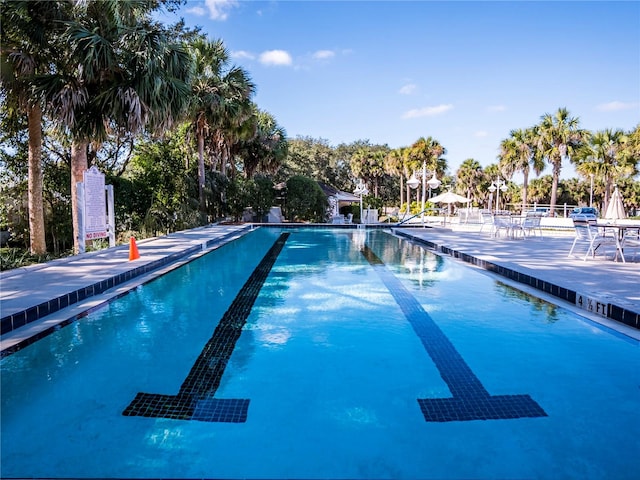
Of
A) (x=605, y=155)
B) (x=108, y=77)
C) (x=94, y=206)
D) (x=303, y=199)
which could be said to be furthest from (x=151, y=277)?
(x=605, y=155)

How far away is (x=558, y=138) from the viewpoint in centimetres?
3028

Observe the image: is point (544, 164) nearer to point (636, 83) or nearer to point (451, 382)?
point (636, 83)

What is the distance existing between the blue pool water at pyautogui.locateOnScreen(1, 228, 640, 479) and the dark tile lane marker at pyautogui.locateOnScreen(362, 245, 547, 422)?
0.02 metres

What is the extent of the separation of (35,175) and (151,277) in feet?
14.6

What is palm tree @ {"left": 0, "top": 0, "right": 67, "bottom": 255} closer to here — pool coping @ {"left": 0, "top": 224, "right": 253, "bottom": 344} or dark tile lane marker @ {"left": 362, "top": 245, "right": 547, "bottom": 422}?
pool coping @ {"left": 0, "top": 224, "right": 253, "bottom": 344}

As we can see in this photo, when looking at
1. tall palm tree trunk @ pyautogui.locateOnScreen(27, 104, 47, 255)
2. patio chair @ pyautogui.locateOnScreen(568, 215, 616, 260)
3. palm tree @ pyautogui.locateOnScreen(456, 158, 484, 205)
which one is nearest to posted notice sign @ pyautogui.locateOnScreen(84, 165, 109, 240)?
tall palm tree trunk @ pyautogui.locateOnScreen(27, 104, 47, 255)

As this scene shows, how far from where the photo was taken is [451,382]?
12.4 ft

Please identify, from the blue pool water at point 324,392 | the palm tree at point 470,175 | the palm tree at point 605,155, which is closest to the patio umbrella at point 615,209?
A: the blue pool water at point 324,392

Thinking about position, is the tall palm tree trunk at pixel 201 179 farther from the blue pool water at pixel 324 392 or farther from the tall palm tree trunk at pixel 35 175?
the blue pool water at pixel 324 392

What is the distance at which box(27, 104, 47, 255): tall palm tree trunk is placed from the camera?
9737 millimetres

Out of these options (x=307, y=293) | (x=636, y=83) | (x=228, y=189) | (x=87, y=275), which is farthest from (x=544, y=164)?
(x=87, y=275)

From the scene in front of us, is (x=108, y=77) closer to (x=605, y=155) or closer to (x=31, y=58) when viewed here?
(x=31, y=58)

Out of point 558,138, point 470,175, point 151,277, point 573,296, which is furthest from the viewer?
point 470,175

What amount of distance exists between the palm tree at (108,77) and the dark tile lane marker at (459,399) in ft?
28.0
